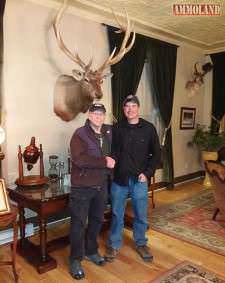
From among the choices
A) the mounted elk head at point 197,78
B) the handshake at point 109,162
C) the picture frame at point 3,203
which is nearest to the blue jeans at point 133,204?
the handshake at point 109,162

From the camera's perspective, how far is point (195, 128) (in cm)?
613

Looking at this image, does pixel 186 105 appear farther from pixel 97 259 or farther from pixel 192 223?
pixel 97 259

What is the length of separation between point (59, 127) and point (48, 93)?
1.49 ft

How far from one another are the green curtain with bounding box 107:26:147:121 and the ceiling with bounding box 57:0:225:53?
0.25 m

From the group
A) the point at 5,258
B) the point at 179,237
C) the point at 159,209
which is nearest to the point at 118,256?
the point at 179,237

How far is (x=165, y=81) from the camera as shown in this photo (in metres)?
5.09

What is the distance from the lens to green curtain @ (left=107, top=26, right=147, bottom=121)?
4.14 metres

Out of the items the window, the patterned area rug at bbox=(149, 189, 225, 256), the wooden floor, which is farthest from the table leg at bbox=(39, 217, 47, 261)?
the window

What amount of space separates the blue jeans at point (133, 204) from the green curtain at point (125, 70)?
1.64 meters

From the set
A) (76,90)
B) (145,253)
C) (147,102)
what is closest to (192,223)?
(145,253)

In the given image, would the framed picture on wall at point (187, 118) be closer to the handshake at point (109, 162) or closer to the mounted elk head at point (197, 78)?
the mounted elk head at point (197, 78)

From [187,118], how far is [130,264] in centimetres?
379

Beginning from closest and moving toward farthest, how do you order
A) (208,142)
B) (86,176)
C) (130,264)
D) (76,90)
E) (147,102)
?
(86,176) → (130,264) → (76,90) → (147,102) → (208,142)

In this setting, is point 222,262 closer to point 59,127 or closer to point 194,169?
point 59,127
